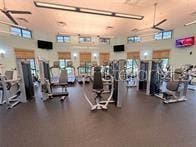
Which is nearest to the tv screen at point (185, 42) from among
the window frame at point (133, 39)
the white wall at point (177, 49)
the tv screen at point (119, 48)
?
the white wall at point (177, 49)

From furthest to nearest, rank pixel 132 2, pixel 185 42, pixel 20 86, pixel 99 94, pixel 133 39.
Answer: pixel 133 39 → pixel 185 42 → pixel 132 2 → pixel 20 86 → pixel 99 94

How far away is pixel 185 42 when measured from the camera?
28.6ft

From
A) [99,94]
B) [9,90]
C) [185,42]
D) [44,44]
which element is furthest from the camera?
[44,44]

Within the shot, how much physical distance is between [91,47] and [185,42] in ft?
25.8

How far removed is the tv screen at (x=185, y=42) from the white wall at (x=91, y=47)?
28cm

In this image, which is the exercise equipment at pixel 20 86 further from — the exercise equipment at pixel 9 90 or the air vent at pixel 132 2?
the air vent at pixel 132 2

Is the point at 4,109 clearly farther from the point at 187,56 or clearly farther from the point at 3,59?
the point at 187,56

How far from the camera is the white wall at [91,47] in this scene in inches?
327

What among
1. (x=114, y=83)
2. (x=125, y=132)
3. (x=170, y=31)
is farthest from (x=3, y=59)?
(x=170, y=31)

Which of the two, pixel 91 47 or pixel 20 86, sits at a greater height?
pixel 91 47

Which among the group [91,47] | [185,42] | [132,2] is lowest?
[185,42]

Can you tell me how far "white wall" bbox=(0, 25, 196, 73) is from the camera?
8.30 m

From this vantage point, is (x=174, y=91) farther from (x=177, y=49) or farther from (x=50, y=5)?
(x=177, y=49)

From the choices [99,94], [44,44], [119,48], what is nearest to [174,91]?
[99,94]
